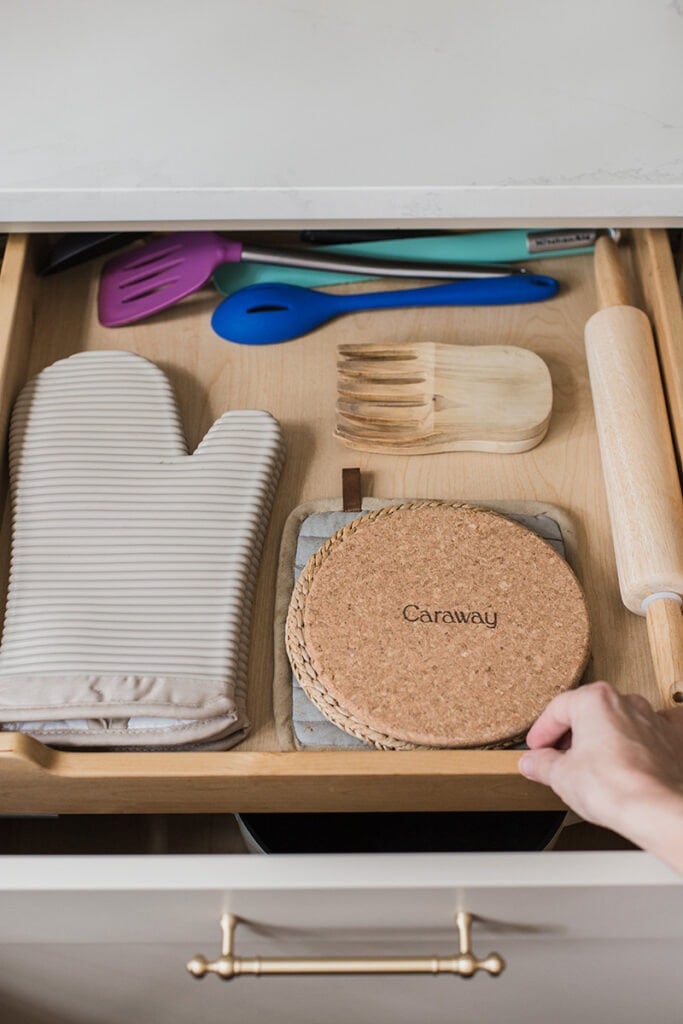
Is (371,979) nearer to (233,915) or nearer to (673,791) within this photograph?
(233,915)

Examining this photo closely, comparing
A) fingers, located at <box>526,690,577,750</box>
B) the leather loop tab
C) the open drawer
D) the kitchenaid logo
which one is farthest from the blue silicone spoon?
fingers, located at <box>526,690,577,750</box>

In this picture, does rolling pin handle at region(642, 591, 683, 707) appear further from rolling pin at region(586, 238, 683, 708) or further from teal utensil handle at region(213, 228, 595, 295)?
teal utensil handle at region(213, 228, 595, 295)

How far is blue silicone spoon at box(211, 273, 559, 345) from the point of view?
3.00 feet

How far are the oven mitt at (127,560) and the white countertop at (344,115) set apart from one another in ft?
0.49

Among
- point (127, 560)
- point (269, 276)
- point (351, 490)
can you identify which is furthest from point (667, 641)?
point (269, 276)

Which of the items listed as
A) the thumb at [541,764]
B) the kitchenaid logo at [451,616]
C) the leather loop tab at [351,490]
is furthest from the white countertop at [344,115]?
the thumb at [541,764]

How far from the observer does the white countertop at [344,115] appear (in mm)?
794

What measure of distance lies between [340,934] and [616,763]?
22cm

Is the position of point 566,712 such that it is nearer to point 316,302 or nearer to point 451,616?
point 451,616

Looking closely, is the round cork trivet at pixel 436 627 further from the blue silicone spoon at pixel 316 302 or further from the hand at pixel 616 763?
the blue silicone spoon at pixel 316 302

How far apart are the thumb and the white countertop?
16.4 inches

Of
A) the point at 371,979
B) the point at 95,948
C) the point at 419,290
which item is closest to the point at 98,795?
the point at 95,948

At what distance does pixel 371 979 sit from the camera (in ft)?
2.37

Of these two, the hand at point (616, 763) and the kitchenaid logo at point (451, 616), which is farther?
the kitchenaid logo at point (451, 616)
